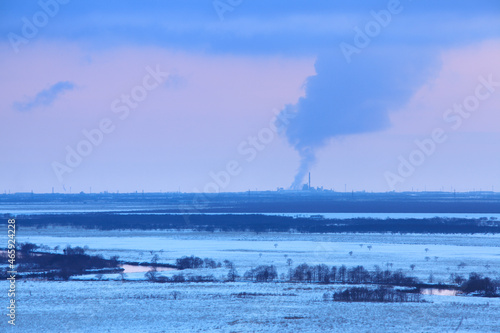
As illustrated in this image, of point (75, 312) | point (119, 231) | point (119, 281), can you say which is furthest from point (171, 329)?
point (119, 231)

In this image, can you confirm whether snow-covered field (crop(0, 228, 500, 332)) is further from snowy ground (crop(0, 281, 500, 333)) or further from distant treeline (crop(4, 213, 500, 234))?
distant treeline (crop(4, 213, 500, 234))

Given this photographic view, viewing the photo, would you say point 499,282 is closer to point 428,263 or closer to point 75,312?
point 428,263

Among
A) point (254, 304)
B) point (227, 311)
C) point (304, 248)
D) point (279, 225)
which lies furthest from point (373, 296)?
point (279, 225)

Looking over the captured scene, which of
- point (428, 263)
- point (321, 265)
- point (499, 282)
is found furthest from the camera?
point (428, 263)

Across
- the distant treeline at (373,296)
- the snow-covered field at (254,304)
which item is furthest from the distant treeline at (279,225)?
the distant treeline at (373,296)

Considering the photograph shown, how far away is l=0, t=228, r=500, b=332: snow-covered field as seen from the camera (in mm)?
23656

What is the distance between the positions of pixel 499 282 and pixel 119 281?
1761 cm

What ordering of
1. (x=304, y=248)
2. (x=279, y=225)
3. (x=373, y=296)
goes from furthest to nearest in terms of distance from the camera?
1. (x=279, y=225)
2. (x=304, y=248)
3. (x=373, y=296)

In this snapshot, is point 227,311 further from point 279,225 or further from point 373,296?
point 279,225

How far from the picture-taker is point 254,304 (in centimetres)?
2730

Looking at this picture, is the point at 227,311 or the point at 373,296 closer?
the point at 227,311

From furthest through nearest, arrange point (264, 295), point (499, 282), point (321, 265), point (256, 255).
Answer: point (256, 255), point (321, 265), point (499, 282), point (264, 295)

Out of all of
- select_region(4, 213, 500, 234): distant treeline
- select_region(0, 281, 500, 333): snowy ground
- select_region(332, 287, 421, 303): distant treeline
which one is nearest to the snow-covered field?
select_region(0, 281, 500, 333): snowy ground

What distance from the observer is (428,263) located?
129 feet
